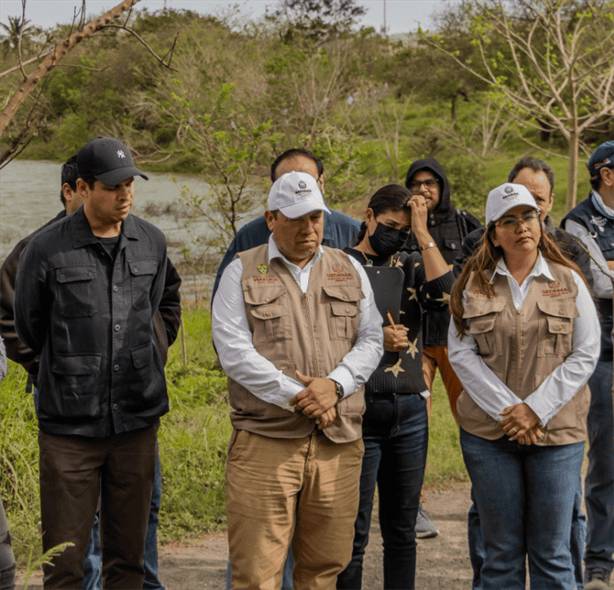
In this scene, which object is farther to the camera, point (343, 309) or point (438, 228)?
point (438, 228)

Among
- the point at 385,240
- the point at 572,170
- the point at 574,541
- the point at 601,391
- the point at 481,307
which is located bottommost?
the point at 574,541

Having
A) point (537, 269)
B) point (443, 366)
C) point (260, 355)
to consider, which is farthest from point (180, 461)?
point (537, 269)

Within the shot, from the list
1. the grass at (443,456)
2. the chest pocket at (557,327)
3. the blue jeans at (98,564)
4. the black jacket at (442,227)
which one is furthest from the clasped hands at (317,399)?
the grass at (443,456)

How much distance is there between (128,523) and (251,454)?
0.72 m

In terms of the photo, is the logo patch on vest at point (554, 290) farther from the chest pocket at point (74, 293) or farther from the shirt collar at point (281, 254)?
the chest pocket at point (74, 293)

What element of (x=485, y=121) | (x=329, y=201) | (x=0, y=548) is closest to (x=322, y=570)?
(x=0, y=548)

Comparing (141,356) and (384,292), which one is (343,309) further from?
(141,356)

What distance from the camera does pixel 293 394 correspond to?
2.92 meters

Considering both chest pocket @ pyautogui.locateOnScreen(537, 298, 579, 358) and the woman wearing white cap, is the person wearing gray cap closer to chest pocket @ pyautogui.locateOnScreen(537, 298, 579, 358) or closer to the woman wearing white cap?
the woman wearing white cap

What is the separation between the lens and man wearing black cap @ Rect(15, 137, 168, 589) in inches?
121

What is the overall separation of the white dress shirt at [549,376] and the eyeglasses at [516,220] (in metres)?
0.16

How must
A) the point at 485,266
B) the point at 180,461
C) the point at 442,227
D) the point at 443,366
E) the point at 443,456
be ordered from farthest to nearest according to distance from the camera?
the point at 443,456 < the point at 180,461 < the point at 443,366 < the point at 442,227 < the point at 485,266

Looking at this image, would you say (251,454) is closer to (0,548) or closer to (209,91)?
(0,548)

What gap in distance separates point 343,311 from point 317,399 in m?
0.41
